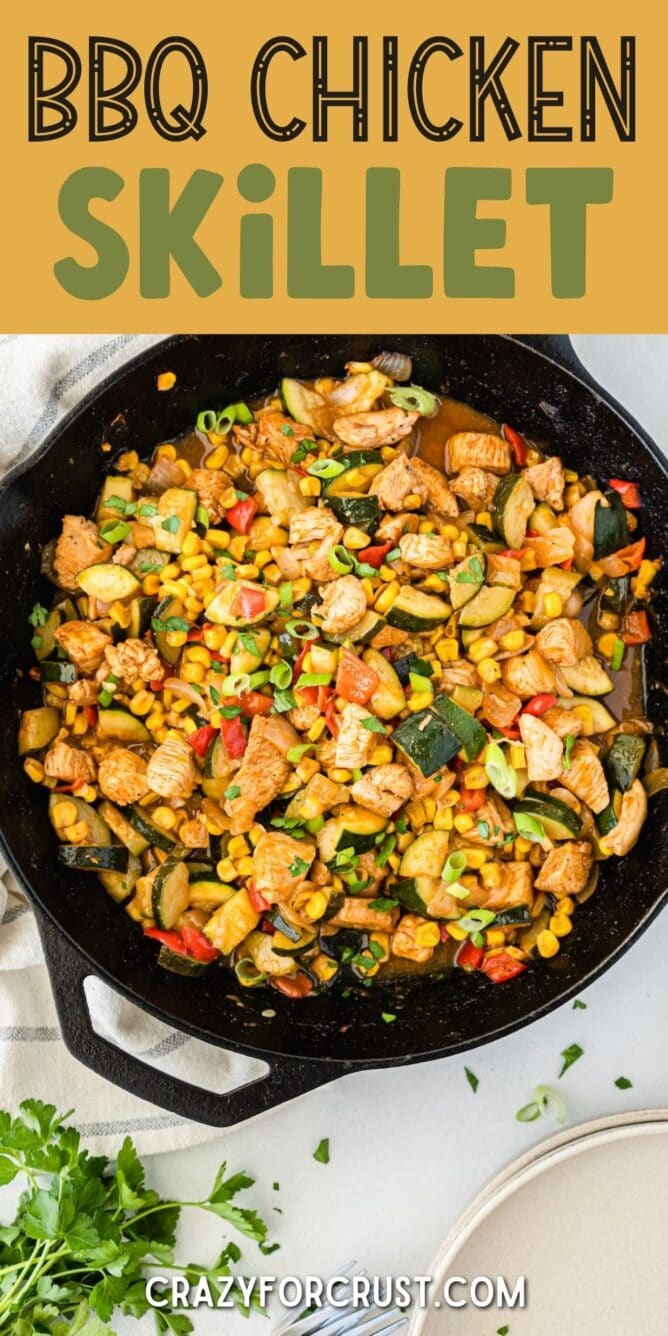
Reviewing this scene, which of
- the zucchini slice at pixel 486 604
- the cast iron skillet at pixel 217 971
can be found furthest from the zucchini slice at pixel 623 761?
the zucchini slice at pixel 486 604

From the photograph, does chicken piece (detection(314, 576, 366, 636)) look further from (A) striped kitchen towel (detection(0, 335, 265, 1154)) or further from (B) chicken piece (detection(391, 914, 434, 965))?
(A) striped kitchen towel (detection(0, 335, 265, 1154))

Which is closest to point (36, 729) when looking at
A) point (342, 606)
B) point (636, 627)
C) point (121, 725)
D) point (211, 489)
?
point (121, 725)

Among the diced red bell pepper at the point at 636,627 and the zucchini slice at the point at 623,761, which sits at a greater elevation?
the diced red bell pepper at the point at 636,627

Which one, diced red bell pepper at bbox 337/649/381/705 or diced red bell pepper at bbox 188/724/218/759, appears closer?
diced red bell pepper at bbox 337/649/381/705

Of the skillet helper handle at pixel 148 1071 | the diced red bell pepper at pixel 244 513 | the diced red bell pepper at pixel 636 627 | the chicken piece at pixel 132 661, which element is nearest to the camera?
the skillet helper handle at pixel 148 1071

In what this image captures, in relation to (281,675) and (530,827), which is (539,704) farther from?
(281,675)

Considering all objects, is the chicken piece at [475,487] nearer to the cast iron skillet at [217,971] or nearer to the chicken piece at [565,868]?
the cast iron skillet at [217,971]

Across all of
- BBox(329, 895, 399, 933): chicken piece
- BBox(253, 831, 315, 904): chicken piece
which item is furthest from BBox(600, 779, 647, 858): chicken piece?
BBox(253, 831, 315, 904): chicken piece
